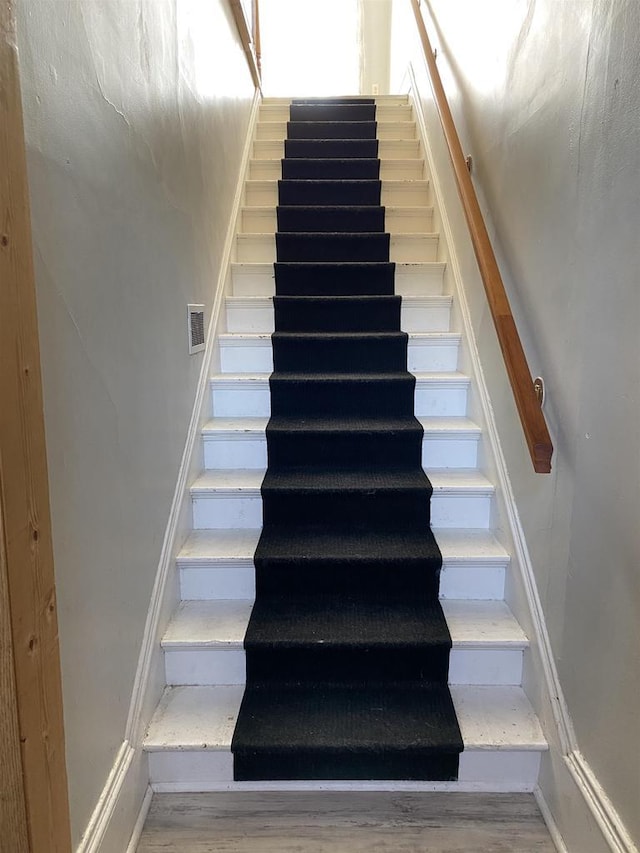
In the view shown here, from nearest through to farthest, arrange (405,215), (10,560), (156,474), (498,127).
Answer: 1. (10,560)
2. (156,474)
3. (498,127)
4. (405,215)

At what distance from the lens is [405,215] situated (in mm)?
2930

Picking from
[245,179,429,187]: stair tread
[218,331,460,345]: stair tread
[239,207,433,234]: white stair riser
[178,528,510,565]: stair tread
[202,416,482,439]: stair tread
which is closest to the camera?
[178,528,510,565]: stair tread

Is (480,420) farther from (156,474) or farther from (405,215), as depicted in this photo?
(405,215)

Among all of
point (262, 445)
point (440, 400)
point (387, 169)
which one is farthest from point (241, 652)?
point (387, 169)

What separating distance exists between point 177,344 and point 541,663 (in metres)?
1.42

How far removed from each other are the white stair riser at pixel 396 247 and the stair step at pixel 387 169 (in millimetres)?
707

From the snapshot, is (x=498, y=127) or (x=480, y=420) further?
(x=480, y=420)

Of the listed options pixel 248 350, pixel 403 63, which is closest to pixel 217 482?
pixel 248 350

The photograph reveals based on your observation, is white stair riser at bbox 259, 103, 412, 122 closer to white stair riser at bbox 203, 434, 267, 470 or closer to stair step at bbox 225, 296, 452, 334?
stair step at bbox 225, 296, 452, 334

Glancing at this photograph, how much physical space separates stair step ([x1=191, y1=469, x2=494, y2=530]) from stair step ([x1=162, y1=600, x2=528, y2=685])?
0.38 metres

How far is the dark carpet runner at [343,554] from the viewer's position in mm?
1395

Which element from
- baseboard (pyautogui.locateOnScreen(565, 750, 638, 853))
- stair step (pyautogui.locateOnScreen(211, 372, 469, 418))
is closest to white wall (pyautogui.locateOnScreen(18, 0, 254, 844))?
stair step (pyautogui.locateOnScreen(211, 372, 469, 418))

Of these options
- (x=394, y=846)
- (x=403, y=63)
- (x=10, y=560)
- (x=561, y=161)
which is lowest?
(x=394, y=846)

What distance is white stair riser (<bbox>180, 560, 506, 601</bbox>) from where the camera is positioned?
1715mm
